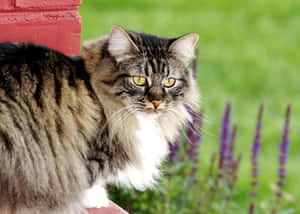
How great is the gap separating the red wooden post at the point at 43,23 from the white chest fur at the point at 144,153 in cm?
62

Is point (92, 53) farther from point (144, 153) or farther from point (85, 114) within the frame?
point (144, 153)

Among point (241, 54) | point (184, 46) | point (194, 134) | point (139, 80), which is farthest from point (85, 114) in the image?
point (241, 54)

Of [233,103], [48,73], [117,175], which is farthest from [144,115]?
[233,103]

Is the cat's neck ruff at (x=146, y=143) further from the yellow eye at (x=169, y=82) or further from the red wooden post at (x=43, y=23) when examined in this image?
the red wooden post at (x=43, y=23)

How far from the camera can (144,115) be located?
8.57 feet

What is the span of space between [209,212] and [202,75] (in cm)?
257

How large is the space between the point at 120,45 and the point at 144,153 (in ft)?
1.80

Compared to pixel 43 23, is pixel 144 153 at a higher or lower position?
lower

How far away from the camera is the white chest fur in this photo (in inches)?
105

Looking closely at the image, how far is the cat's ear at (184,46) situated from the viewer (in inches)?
103

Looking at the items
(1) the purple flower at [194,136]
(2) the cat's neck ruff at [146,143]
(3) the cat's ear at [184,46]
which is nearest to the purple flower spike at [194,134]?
(1) the purple flower at [194,136]

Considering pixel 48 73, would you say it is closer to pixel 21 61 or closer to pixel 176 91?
pixel 21 61

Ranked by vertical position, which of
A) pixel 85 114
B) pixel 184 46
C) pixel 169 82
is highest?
pixel 184 46

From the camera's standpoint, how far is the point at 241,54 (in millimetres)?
6184
